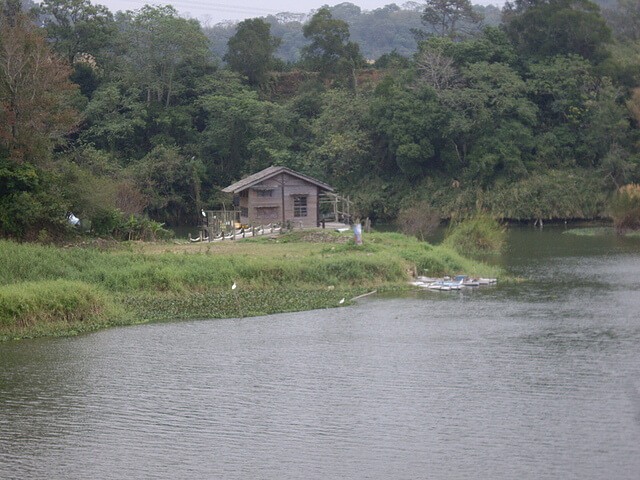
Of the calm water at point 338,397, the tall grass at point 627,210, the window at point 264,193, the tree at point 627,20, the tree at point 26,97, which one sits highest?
the tree at point 627,20

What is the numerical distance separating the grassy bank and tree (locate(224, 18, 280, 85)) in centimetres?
3989

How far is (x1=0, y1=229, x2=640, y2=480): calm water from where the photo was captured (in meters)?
14.3

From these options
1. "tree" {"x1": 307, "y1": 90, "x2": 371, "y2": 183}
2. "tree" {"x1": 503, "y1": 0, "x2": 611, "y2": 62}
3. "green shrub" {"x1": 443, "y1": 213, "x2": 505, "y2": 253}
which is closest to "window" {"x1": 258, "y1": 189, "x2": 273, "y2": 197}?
"green shrub" {"x1": 443, "y1": 213, "x2": 505, "y2": 253}

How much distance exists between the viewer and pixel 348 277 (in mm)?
32406

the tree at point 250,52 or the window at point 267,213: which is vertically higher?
the tree at point 250,52

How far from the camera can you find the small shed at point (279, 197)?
50344mm

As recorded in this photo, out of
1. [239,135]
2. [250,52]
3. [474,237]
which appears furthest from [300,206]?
[250,52]

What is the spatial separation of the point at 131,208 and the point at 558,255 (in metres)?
26.8

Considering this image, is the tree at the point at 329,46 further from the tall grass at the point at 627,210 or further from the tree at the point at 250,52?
the tall grass at the point at 627,210

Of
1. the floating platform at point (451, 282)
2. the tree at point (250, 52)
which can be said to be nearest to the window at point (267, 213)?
the floating platform at point (451, 282)

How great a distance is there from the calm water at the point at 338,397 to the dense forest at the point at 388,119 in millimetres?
33250

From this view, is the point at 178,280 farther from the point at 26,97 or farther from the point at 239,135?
→ the point at 239,135

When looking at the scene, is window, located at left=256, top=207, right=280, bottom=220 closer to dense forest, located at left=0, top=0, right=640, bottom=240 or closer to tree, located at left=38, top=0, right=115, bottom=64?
dense forest, located at left=0, top=0, right=640, bottom=240

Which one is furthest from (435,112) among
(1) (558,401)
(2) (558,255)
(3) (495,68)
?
(1) (558,401)
